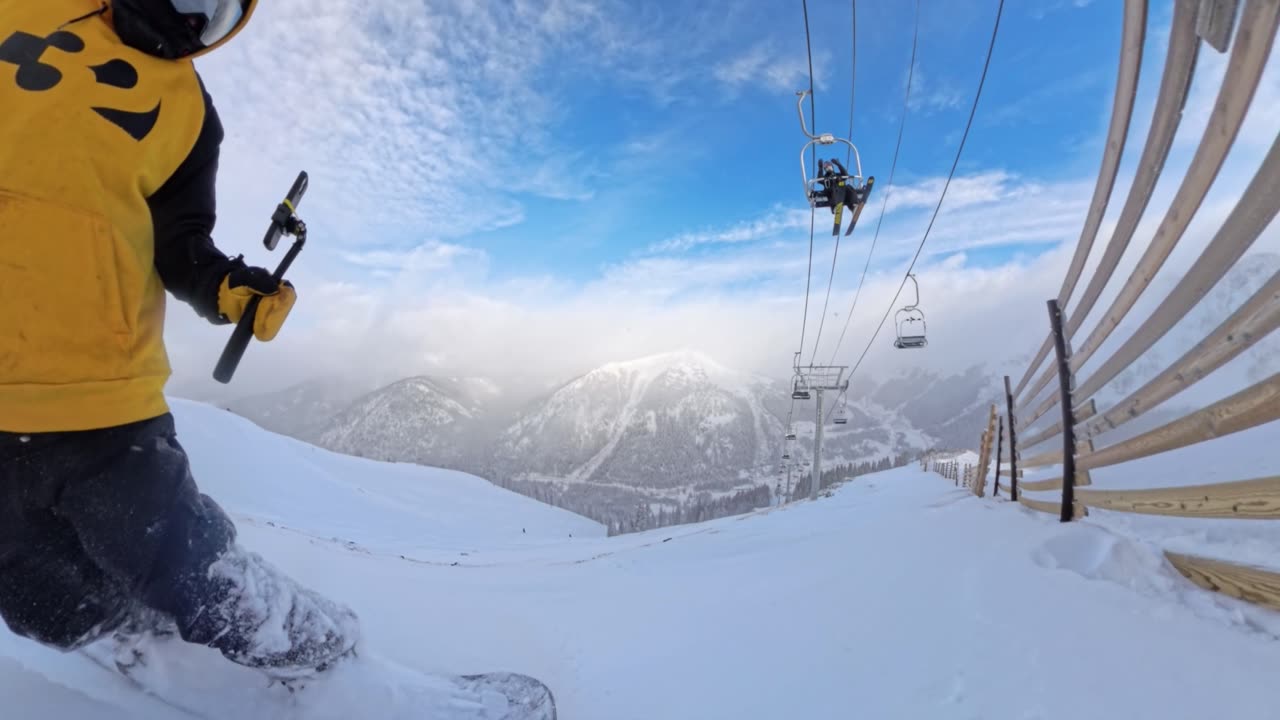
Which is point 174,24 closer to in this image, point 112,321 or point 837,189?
point 112,321

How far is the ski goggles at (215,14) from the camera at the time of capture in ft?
4.71

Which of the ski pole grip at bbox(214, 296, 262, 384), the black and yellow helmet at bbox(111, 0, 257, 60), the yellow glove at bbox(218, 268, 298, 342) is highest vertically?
the black and yellow helmet at bbox(111, 0, 257, 60)

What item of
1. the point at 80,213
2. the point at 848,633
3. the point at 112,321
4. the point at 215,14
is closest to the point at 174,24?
the point at 215,14

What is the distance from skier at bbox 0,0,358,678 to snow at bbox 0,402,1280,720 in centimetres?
51

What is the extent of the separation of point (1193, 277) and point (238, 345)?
3.36m

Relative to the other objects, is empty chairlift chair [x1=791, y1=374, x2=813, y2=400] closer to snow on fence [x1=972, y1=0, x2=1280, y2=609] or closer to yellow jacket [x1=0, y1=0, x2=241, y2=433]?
snow on fence [x1=972, y1=0, x2=1280, y2=609]

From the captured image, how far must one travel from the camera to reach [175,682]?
160cm

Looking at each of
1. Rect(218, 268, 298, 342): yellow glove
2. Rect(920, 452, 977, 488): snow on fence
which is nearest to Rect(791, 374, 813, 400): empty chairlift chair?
Rect(920, 452, 977, 488): snow on fence

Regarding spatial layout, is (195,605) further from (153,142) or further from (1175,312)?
(1175,312)

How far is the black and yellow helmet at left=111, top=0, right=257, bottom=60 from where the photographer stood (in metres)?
1.38

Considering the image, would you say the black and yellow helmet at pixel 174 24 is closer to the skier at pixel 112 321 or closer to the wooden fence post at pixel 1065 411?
the skier at pixel 112 321

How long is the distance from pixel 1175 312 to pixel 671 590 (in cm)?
322

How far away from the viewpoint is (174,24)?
1.44 metres

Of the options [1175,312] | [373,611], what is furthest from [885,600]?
[373,611]
